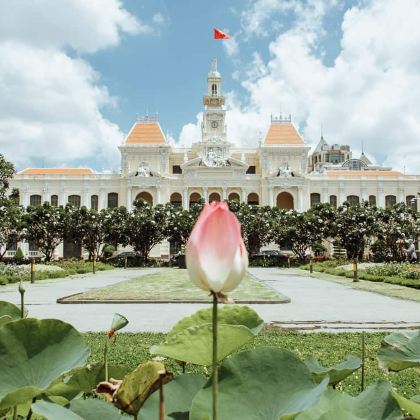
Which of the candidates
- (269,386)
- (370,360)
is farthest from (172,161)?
(269,386)

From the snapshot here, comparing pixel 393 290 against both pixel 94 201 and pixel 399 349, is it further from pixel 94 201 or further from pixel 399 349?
pixel 94 201

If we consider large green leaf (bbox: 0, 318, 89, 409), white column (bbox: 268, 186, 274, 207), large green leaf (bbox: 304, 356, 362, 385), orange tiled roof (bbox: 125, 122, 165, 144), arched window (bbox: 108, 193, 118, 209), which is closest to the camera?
large green leaf (bbox: 0, 318, 89, 409)

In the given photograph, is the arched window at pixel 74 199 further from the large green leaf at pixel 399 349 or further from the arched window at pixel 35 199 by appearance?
the large green leaf at pixel 399 349

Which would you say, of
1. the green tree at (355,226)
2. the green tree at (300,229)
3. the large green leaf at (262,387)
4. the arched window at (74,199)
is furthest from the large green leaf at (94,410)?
the arched window at (74,199)

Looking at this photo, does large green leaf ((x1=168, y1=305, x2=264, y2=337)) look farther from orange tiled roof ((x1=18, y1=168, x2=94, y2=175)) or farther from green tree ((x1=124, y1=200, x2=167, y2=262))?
orange tiled roof ((x1=18, y1=168, x2=94, y2=175))

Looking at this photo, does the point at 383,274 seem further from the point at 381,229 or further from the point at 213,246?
the point at 213,246

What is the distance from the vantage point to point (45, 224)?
4097cm

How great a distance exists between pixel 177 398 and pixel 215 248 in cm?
44

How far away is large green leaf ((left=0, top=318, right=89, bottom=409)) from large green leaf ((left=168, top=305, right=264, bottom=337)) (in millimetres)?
282

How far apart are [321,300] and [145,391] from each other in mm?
12810

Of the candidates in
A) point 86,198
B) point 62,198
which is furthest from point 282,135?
point 62,198

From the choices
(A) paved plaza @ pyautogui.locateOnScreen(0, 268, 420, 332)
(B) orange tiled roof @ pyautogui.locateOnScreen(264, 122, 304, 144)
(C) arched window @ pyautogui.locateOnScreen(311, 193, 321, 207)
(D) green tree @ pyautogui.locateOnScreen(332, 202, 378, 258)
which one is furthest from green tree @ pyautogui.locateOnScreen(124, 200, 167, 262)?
(A) paved plaza @ pyautogui.locateOnScreen(0, 268, 420, 332)

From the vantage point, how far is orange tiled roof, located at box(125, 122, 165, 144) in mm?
60156

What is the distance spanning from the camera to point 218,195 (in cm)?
5791
